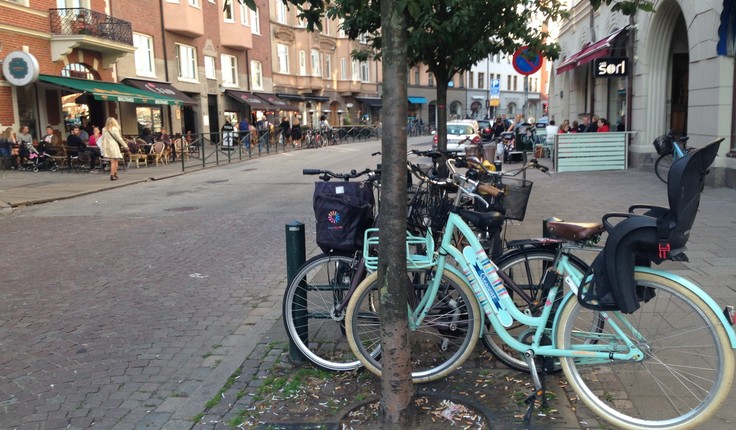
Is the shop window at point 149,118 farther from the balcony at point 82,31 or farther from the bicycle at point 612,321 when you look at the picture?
the bicycle at point 612,321

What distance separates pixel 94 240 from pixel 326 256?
6309 millimetres

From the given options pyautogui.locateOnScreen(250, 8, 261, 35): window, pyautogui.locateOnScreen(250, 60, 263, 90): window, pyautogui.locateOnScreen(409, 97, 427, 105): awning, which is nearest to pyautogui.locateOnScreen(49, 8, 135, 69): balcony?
pyautogui.locateOnScreen(250, 60, 263, 90): window

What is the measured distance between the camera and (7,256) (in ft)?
26.8

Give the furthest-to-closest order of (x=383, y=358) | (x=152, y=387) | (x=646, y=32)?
1. (x=646, y=32)
2. (x=152, y=387)
3. (x=383, y=358)

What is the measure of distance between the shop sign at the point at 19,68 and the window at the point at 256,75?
64.1 feet

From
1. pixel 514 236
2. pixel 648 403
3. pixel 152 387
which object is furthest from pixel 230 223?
pixel 648 403

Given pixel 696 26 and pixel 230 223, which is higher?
pixel 696 26

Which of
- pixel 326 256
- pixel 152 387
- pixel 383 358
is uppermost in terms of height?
pixel 326 256

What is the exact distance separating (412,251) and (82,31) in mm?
21223

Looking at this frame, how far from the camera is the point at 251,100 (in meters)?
35.2

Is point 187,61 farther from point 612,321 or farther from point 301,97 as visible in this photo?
point 612,321

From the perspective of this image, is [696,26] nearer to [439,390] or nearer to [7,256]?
[439,390]

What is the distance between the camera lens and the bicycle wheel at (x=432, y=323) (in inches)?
145

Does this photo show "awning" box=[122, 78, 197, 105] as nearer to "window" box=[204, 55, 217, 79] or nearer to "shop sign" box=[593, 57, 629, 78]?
"window" box=[204, 55, 217, 79]
